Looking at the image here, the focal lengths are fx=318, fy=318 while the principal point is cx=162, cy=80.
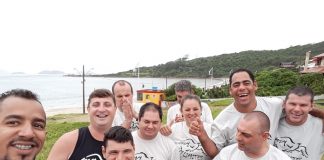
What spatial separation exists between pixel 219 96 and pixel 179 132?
32608 mm

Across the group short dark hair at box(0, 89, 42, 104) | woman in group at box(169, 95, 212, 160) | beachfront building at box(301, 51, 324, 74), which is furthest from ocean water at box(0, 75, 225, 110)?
short dark hair at box(0, 89, 42, 104)

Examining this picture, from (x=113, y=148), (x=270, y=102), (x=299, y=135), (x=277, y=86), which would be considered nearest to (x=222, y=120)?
(x=270, y=102)

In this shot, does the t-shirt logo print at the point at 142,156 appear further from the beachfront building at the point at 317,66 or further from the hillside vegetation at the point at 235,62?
the hillside vegetation at the point at 235,62

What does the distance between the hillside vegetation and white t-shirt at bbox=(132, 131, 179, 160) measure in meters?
79.7

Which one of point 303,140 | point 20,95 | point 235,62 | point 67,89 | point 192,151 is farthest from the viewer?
point 67,89

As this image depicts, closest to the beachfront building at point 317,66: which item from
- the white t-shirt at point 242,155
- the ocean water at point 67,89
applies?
the ocean water at point 67,89

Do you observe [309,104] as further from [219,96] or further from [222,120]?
[219,96]

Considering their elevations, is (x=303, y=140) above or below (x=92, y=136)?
below

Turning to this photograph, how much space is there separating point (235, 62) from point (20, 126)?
10683cm

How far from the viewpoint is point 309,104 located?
4.00 metres

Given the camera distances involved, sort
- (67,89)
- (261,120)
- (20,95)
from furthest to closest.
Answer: (67,89)
(261,120)
(20,95)

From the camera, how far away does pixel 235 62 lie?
10562cm

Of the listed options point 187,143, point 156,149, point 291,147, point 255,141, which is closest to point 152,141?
point 156,149

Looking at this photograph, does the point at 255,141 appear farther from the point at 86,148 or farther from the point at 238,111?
the point at 86,148
